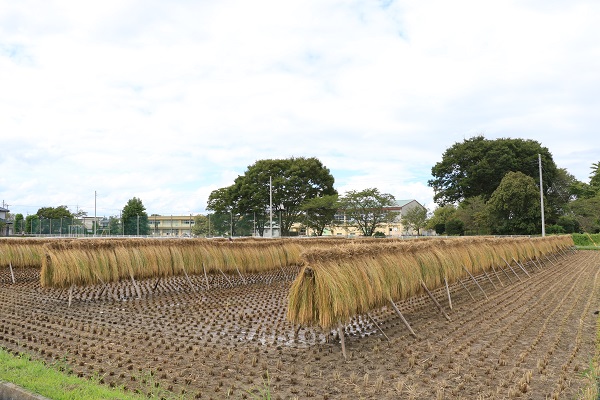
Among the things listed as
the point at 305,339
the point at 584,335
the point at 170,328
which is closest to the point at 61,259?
the point at 170,328

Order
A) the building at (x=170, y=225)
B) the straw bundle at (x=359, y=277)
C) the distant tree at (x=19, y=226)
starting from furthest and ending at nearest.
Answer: the distant tree at (x=19, y=226), the building at (x=170, y=225), the straw bundle at (x=359, y=277)

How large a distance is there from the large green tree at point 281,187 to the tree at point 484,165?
46.5ft

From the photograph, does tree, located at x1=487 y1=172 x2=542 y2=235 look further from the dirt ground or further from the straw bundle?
the straw bundle

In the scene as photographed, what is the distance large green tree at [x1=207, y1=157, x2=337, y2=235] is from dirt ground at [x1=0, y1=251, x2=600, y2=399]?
129 ft

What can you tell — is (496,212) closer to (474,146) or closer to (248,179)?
(474,146)

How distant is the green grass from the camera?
14.8ft

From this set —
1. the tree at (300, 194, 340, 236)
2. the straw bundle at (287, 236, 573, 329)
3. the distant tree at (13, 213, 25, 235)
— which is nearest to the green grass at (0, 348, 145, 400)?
the straw bundle at (287, 236, 573, 329)

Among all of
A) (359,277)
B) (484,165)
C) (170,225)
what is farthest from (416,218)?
(359,277)

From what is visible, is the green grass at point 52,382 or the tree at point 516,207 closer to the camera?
the green grass at point 52,382

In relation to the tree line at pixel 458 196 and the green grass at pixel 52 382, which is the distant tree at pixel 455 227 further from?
the green grass at pixel 52 382

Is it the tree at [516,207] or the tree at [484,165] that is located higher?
the tree at [484,165]

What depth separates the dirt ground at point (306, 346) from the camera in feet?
16.9

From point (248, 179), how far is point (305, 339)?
151 feet

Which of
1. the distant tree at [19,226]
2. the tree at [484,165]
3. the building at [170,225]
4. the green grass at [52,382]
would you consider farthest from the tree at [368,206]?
the green grass at [52,382]
